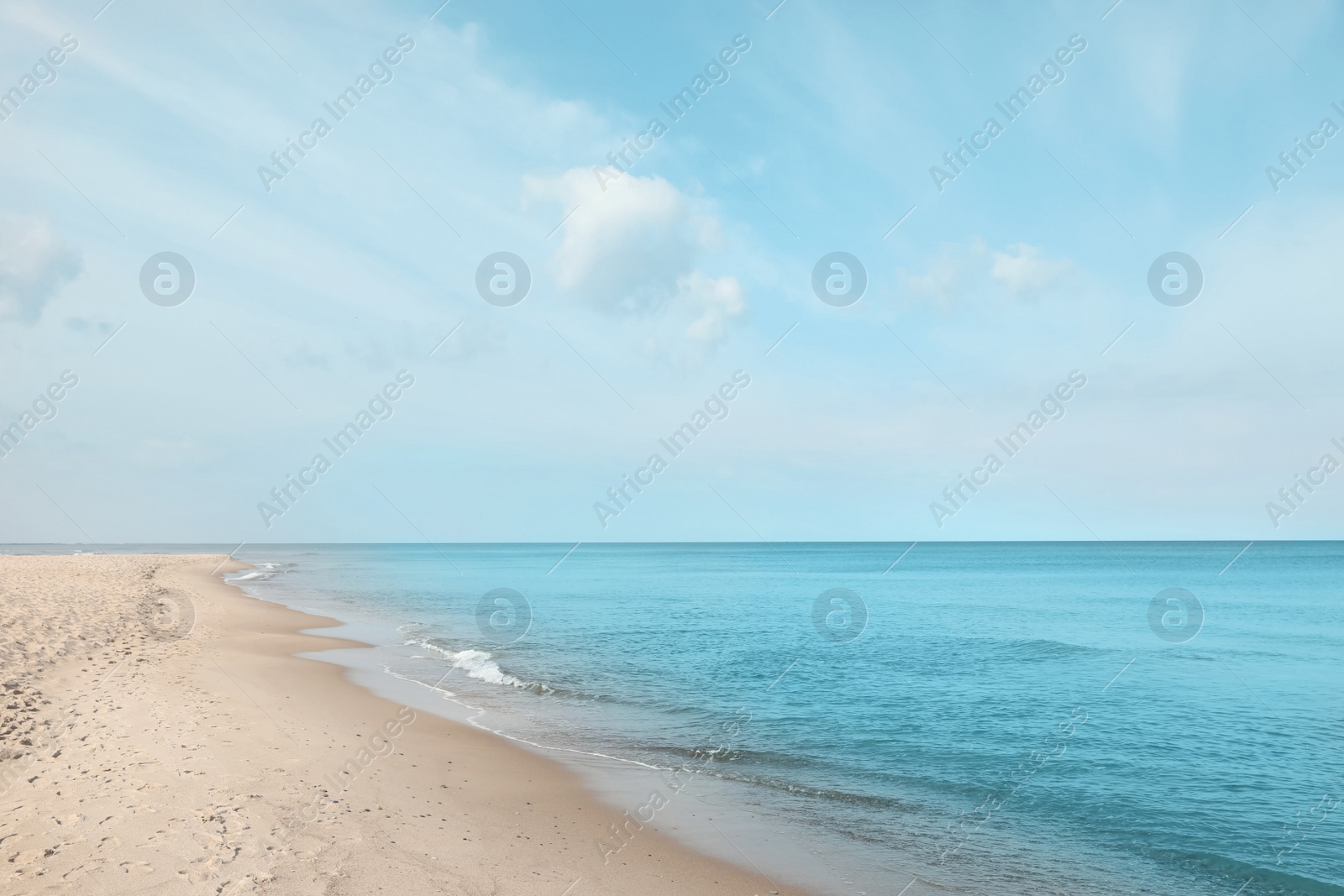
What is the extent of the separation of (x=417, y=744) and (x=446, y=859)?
5546mm

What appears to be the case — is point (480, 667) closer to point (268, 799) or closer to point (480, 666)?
point (480, 666)

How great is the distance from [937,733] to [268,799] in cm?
1327

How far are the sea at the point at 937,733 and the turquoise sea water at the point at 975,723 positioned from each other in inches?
2.6

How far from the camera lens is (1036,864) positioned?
9930 mm

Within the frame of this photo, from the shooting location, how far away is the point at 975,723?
56.4 feet

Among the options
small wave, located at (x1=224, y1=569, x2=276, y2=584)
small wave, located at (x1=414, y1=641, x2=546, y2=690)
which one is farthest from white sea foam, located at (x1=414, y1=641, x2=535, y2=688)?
small wave, located at (x1=224, y1=569, x2=276, y2=584)

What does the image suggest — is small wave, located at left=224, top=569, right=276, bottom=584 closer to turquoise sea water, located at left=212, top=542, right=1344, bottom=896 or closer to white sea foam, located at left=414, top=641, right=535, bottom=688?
turquoise sea water, located at left=212, top=542, right=1344, bottom=896

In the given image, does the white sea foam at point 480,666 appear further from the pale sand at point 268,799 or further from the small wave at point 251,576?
the small wave at point 251,576

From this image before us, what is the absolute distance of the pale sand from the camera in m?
7.32

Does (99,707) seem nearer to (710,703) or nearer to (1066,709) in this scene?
(710,703)

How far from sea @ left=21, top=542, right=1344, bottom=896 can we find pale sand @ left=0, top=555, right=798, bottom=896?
37.7 inches

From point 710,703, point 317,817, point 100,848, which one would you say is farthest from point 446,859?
point 710,703

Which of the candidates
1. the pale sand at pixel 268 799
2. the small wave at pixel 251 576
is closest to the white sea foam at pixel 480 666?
the pale sand at pixel 268 799

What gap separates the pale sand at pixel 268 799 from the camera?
7.32 metres
